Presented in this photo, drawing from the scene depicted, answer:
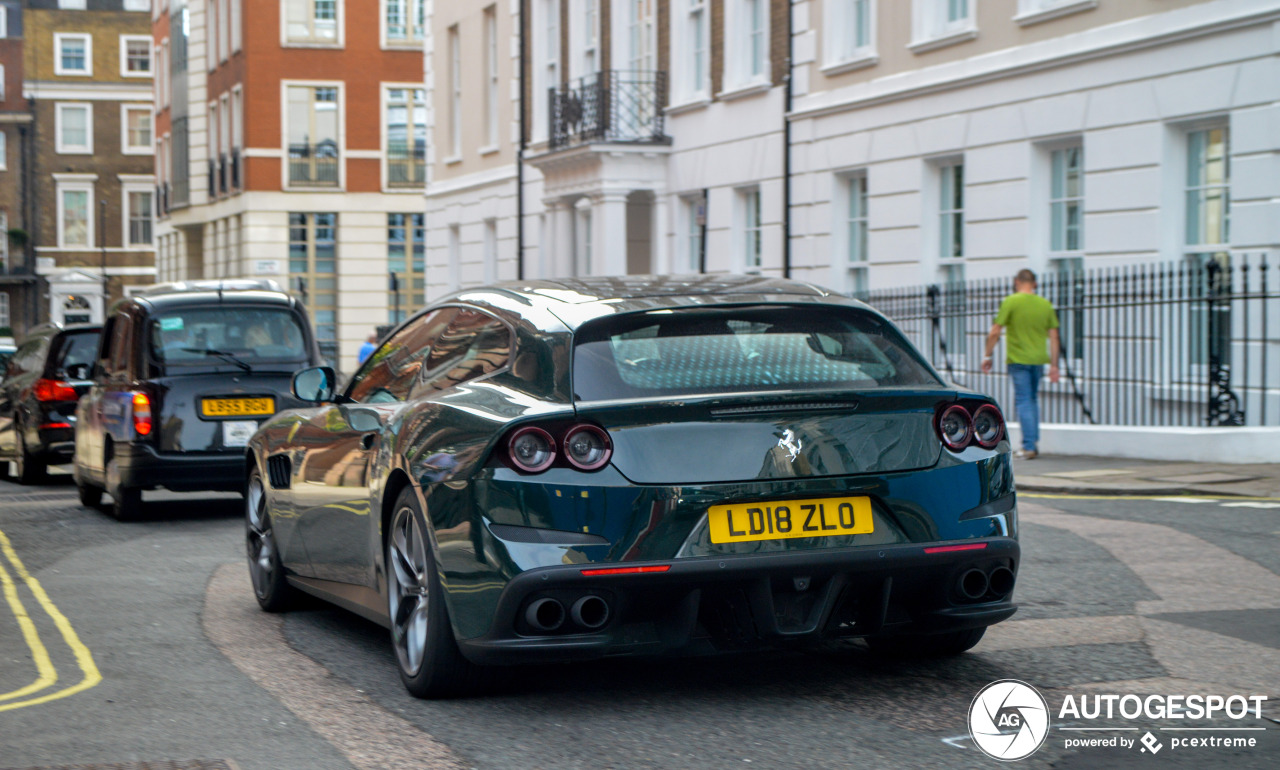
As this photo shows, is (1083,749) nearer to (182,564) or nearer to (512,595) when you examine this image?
(512,595)

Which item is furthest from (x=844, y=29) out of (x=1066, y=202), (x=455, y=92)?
(x=455, y=92)

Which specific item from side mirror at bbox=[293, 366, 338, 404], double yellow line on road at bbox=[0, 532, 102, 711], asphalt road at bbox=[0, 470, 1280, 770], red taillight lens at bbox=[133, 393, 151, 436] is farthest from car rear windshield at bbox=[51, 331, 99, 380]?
side mirror at bbox=[293, 366, 338, 404]

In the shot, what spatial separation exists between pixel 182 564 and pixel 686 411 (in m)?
5.52

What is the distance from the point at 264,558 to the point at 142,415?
184 inches

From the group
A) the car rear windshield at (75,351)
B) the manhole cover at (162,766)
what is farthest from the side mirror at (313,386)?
the car rear windshield at (75,351)

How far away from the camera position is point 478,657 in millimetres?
5426

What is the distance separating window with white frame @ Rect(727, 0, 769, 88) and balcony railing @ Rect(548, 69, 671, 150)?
8.12ft

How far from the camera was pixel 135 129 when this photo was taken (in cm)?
8481

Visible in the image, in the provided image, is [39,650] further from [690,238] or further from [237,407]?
[690,238]

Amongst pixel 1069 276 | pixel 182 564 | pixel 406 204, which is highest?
pixel 406 204

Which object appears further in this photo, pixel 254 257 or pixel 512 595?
pixel 254 257

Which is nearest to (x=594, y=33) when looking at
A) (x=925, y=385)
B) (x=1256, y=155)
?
(x=1256, y=155)

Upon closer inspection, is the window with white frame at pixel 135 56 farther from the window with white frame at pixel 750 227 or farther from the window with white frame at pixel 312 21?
the window with white frame at pixel 750 227

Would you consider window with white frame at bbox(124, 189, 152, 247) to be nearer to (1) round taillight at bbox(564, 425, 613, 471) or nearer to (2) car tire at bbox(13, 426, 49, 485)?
(2) car tire at bbox(13, 426, 49, 485)
